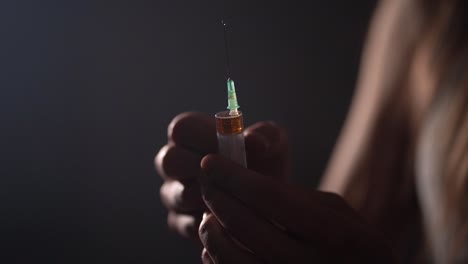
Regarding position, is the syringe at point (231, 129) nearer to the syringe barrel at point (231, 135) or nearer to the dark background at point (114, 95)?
the syringe barrel at point (231, 135)

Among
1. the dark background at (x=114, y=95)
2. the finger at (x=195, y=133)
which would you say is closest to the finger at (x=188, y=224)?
the finger at (x=195, y=133)

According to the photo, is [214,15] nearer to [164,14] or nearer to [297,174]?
[164,14]

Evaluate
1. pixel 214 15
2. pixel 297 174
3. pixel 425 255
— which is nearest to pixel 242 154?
pixel 214 15

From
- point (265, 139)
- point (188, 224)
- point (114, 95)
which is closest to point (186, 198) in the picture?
point (188, 224)

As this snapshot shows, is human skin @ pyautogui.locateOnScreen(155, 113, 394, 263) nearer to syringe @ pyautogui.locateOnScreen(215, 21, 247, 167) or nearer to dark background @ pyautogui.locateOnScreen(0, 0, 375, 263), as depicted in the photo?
syringe @ pyautogui.locateOnScreen(215, 21, 247, 167)

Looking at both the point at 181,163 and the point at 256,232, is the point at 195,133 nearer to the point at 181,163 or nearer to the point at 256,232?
the point at 181,163

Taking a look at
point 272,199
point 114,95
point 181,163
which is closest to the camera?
point 272,199
